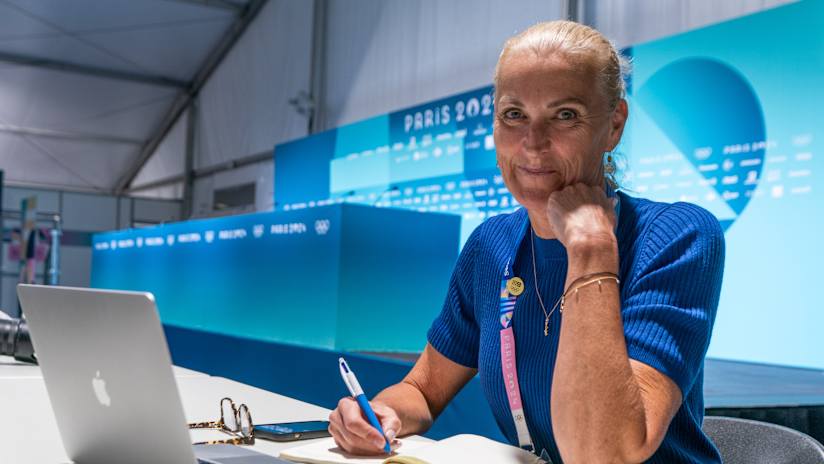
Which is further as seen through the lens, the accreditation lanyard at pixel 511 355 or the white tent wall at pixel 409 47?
the white tent wall at pixel 409 47

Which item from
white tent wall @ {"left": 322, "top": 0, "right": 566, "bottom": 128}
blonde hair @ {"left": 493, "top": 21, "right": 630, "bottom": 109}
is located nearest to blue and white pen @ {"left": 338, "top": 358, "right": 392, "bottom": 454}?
blonde hair @ {"left": 493, "top": 21, "right": 630, "bottom": 109}

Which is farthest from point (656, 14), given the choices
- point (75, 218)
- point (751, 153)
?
point (75, 218)

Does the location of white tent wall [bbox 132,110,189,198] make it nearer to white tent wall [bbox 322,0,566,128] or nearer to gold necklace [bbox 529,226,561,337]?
white tent wall [bbox 322,0,566,128]

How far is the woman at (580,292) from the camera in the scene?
100 cm

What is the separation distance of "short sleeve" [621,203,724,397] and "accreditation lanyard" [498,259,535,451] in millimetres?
195

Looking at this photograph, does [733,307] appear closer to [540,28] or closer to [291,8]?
[540,28]

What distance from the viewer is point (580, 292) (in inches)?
41.3

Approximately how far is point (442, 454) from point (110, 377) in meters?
0.42

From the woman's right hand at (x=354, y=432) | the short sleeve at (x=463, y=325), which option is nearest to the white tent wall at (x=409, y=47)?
the short sleeve at (x=463, y=325)

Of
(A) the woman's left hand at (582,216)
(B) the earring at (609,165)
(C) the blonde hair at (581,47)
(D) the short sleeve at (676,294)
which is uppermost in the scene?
(C) the blonde hair at (581,47)

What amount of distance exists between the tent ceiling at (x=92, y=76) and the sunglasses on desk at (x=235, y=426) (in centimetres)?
1071

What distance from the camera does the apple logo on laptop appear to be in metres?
0.90

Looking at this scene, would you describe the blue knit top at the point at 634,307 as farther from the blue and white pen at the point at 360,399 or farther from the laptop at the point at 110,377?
the laptop at the point at 110,377

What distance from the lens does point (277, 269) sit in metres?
4.66
